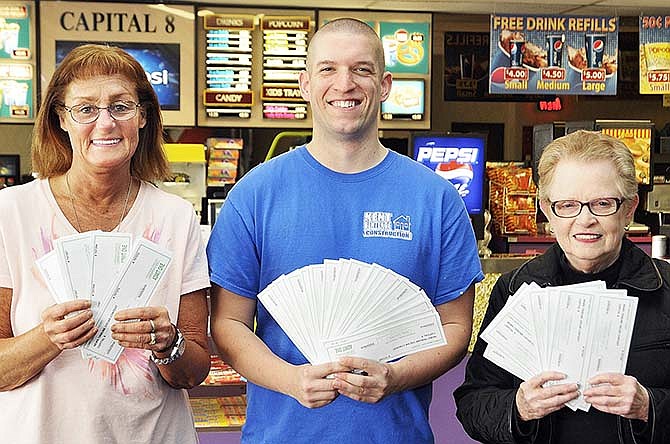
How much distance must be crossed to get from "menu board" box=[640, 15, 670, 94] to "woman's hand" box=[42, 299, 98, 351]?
7.44 metres

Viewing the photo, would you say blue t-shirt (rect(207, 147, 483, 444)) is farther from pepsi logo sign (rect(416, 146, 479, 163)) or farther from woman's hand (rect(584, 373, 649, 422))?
pepsi logo sign (rect(416, 146, 479, 163))

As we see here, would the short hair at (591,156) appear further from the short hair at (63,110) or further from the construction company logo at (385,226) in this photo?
the short hair at (63,110)

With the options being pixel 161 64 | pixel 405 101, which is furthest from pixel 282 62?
pixel 405 101

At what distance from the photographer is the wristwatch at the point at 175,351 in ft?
6.32

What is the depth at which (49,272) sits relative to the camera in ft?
6.17

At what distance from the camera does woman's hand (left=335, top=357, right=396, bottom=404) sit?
6.33 feet

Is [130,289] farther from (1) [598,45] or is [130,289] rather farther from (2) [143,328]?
(1) [598,45]

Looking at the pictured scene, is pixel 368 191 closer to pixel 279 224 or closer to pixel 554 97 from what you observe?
pixel 279 224

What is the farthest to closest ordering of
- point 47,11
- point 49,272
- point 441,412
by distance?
1. point 47,11
2. point 441,412
3. point 49,272

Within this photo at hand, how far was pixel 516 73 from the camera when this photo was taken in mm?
8188

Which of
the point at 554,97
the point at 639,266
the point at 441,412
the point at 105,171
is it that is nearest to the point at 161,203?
the point at 105,171

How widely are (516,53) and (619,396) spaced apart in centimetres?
662

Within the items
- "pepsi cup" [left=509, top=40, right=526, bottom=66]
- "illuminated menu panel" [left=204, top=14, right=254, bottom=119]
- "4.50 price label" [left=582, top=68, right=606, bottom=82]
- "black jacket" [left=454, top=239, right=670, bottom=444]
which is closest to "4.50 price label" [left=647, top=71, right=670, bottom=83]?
"4.50 price label" [left=582, top=68, right=606, bottom=82]

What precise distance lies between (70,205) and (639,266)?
1.20 metres
